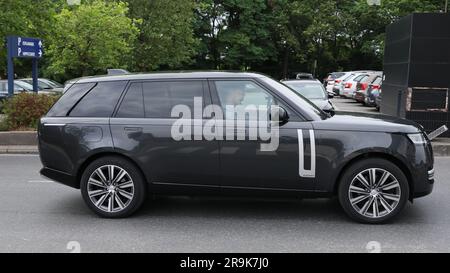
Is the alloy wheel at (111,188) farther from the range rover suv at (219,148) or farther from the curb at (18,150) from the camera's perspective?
the curb at (18,150)

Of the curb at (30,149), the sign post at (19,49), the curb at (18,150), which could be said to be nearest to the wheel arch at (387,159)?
the curb at (30,149)

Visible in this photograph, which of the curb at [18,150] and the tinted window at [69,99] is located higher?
the tinted window at [69,99]

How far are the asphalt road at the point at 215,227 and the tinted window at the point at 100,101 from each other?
122 cm

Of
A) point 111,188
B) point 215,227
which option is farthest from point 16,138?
point 215,227

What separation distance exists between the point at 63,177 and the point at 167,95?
1.60 metres

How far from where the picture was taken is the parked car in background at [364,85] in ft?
67.8

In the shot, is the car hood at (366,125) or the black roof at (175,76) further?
the black roof at (175,76)

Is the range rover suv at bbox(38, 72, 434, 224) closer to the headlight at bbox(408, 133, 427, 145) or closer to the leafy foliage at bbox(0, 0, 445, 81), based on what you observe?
the headlight at bbox(408, 133, 427, 145)

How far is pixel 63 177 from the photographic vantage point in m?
6.34

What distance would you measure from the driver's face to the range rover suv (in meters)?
0.01

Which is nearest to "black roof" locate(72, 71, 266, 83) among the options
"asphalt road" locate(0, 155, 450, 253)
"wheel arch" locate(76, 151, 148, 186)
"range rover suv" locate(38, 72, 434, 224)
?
"range rover suv" locate(38, 72, 434, 224)

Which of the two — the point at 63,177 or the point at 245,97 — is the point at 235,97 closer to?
the point at 245,97

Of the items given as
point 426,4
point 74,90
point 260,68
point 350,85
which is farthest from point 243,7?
point 74,90
